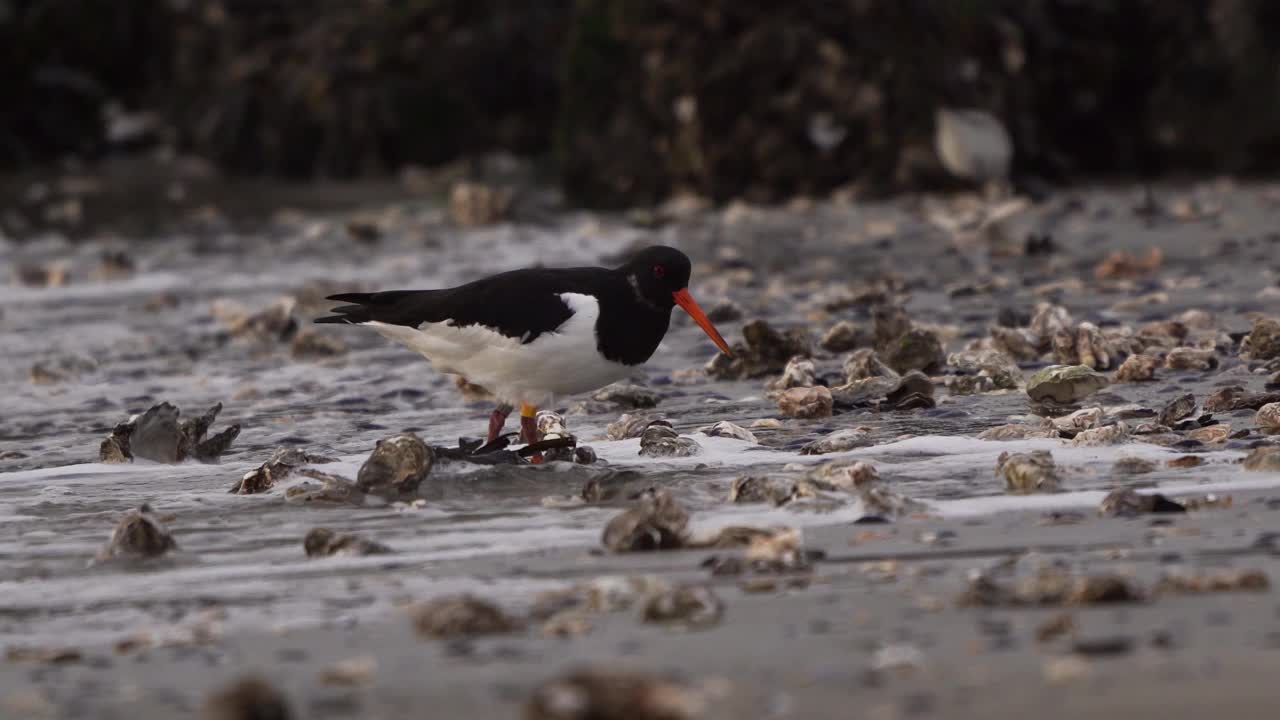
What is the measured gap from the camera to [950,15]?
51.0 ft

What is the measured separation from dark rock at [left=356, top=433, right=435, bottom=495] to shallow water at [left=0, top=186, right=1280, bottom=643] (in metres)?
0.09

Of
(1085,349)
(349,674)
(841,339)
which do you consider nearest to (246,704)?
(349,674)

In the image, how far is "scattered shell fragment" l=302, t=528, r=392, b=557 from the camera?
487 centimetres

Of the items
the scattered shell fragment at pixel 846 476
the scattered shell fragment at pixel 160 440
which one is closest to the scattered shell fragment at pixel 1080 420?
the scattered shell fragment at pixel 846 476

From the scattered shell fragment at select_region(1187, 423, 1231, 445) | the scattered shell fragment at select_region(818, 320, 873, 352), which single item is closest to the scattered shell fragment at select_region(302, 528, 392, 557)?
the scattered shell fragment at select_region(1187, 423, 1231, 445)

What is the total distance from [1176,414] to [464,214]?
9726 millimetres

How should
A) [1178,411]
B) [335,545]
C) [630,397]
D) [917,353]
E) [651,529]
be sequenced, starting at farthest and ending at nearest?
[917,353], [630,397], [1178,411], [335,545], [651,529]

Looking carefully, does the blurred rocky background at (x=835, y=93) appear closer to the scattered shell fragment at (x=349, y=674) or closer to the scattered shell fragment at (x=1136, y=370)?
the scattered shell fragment at (x=1136, y=370)

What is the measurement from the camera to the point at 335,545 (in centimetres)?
488

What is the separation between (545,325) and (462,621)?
2452 mm

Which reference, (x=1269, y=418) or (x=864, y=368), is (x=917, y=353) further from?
(x=1269, y=418)

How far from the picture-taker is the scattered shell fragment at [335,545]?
4.87 m

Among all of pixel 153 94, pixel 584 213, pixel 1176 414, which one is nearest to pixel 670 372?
pixel 1176 414

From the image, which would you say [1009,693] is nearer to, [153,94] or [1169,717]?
[1169,717]
